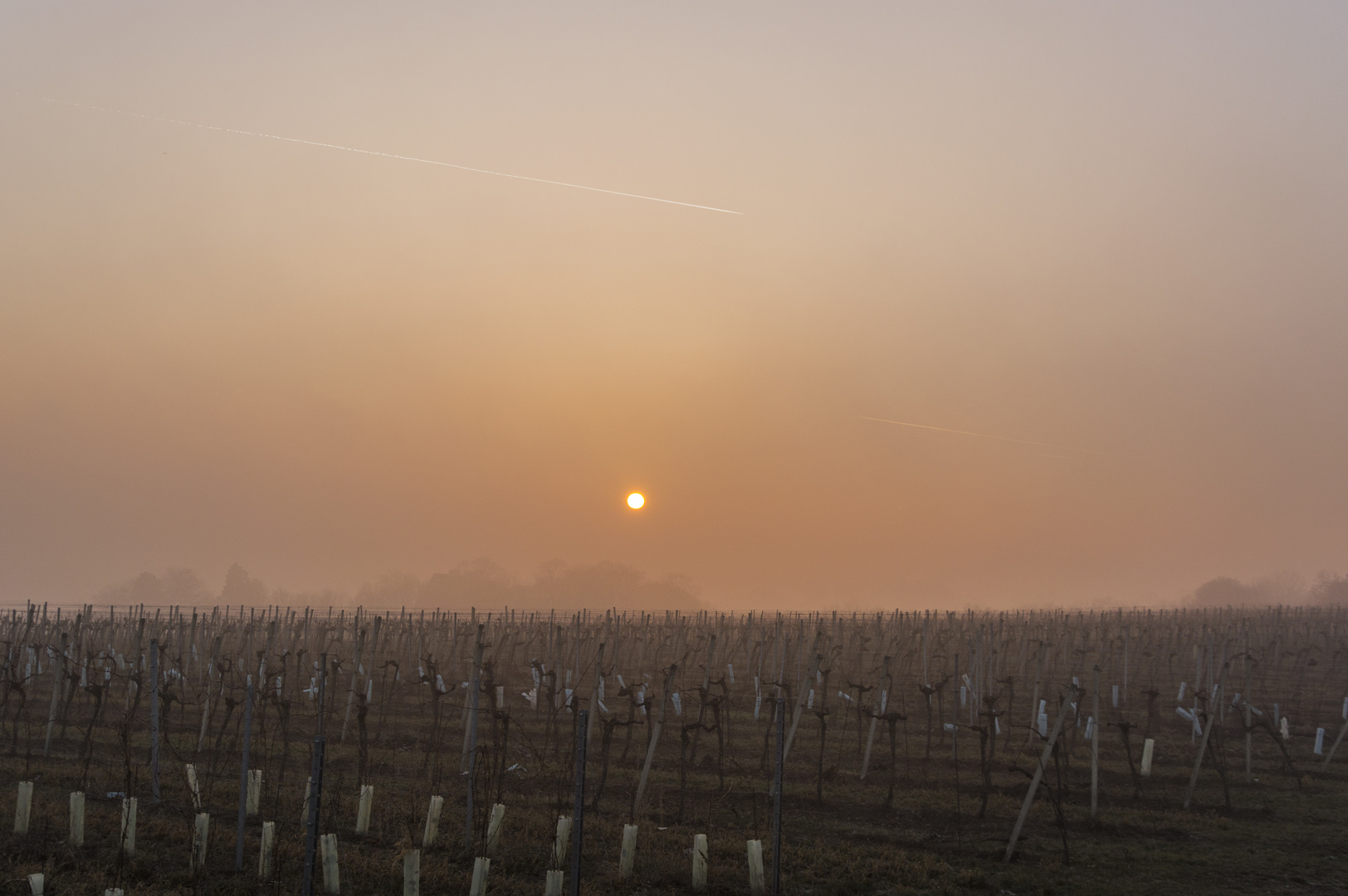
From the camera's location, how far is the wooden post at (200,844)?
8703 mm

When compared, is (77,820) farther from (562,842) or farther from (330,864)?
(562,842)

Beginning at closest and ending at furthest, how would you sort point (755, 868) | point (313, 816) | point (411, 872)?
point (313, 816), point (411, 872), point (755, 868)

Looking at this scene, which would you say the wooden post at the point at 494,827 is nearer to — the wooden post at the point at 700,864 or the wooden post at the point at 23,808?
the wooden post at the point at 700,864

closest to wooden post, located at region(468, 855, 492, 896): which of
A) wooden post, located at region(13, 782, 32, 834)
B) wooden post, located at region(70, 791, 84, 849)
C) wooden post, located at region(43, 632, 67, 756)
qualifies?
wooden post, located at region(70, 791, 84, 849)

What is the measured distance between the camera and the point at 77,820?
9367 mm

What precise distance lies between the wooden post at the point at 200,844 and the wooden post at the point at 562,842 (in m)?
3.56

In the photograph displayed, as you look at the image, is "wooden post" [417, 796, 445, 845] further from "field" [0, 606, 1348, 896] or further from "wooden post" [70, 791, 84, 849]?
"wooden post" [70, 791, 84, 849]

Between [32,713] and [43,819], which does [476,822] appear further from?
[32,713]

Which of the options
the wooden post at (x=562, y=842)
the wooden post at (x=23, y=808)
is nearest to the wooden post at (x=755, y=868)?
the wooden post at (x=562, y=842)

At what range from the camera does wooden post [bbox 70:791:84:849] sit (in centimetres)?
930

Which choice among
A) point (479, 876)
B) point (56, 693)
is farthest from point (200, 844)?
point (56, 693)

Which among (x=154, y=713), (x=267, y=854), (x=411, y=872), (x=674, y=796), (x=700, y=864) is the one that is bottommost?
(x=674, y=796)

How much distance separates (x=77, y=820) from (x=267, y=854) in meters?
2.42

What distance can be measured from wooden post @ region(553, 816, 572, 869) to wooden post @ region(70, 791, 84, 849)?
16.9 ft
